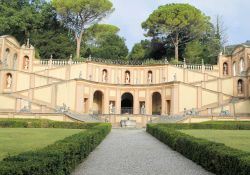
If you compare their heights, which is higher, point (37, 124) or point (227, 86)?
point (227, 86)

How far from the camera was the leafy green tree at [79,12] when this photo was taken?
174 feet

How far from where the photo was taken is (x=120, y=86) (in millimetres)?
46812

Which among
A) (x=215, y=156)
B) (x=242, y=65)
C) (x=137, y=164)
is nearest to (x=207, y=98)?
(x=242, y=65)

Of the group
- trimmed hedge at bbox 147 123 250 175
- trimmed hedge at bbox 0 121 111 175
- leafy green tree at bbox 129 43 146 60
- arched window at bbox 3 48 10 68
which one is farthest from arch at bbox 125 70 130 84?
trimmed hedge at bbox 0 121 111 175

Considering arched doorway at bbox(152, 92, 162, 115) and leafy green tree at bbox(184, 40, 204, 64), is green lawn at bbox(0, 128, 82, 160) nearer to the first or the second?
arched doorway at bbox(152, 92, 162, 115)

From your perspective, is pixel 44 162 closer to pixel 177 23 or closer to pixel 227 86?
pixel 227 86

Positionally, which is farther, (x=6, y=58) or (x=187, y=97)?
(x=6, y=58)

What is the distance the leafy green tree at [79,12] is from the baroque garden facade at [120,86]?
7.53m

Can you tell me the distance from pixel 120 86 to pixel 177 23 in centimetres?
1456

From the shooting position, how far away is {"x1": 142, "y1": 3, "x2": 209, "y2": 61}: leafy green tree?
5288cm

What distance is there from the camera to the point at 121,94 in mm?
47125

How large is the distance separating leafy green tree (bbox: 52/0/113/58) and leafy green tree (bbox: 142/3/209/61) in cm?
785

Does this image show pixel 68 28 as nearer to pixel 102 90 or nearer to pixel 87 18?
pixel 87 18

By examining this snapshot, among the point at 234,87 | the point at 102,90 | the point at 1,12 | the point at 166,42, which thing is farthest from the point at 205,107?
the point at 1,12
